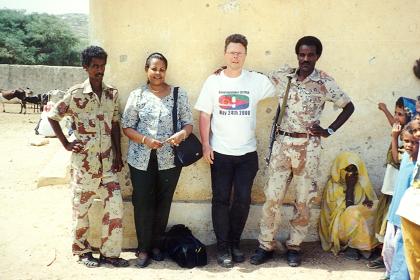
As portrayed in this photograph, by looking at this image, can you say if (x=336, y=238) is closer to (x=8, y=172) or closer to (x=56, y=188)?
(x=56, y=188)

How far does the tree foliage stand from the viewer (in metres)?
23.5

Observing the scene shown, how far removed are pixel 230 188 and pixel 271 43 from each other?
145 cm

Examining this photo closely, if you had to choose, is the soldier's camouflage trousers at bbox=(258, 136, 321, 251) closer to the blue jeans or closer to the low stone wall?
the blue jeans

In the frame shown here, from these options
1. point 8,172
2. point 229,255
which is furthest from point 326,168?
point 8,172

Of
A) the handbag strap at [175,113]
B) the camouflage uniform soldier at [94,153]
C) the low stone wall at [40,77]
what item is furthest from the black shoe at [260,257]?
the low stone wall at [40,77]

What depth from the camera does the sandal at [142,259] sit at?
407 centimetres

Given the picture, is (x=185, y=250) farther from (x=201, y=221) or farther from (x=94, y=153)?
(x=94, y=153)

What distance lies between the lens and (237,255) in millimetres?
4199

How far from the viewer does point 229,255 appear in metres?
4.16

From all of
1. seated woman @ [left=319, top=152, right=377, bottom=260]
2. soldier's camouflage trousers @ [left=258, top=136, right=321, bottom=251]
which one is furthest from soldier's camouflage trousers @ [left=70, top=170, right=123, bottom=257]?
seated woman @ [left=319, top=152, right=377, bottom=260]

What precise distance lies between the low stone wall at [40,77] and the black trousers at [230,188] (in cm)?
1391

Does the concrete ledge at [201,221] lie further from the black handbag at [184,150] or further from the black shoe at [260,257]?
the black handbag at [184,150]

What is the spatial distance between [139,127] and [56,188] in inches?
125

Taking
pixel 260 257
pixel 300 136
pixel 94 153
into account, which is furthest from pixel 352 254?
pixel 94 153
